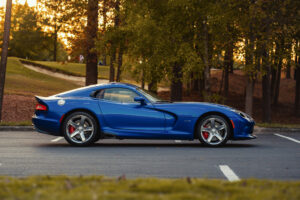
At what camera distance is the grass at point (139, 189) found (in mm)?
4941

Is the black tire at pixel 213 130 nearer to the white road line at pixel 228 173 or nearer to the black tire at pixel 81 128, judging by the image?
the black tire at pixel 81 128

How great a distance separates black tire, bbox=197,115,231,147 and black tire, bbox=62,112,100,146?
2264 mm

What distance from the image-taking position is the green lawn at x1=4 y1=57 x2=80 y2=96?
121 ft

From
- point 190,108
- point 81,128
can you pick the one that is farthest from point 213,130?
point 81,128

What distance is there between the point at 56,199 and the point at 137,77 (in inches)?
646

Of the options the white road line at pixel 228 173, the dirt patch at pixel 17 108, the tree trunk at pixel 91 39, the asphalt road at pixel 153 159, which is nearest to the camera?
the white road line at pixel 228 173

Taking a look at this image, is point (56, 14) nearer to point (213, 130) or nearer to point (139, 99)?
point (139, 99)

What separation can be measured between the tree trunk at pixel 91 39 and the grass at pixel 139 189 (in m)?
19.1

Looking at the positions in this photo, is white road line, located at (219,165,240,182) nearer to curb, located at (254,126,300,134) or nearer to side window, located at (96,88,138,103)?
side window, located at (96,88,138,103)

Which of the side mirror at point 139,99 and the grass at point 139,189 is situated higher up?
the side mirror at point 139,99

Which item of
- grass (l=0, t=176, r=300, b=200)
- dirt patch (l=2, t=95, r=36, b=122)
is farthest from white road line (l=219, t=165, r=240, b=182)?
dirt patch (l=2, t=95, r=36, b=122)

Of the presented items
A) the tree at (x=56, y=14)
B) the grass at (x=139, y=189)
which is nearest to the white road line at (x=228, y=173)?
the grass at (x=139, y=189)

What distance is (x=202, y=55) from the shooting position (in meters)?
21.2

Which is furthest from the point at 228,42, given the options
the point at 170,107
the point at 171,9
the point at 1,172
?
the point at 1,172
